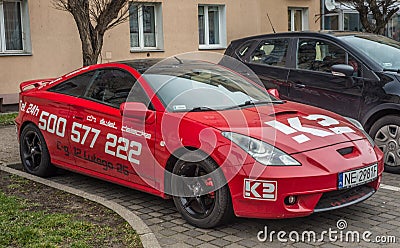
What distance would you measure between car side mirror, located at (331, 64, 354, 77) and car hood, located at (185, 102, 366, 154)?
1.63 m

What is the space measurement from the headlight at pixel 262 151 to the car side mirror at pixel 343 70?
2833mm

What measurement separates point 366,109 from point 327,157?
99.5 inches

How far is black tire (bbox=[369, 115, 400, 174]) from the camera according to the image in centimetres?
647

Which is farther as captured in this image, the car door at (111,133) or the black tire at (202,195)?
the car door at (111,133)

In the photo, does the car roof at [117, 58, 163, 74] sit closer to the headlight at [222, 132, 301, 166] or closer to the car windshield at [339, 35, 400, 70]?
the headlight at [222, 132, 301, 166]

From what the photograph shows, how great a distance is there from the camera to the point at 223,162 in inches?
174

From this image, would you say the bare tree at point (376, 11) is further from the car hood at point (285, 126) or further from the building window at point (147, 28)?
the car hood at point (285, 126)

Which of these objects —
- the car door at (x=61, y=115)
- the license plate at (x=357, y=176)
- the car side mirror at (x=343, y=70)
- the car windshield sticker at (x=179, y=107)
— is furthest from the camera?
the car side mirror at (x=343, y=70)

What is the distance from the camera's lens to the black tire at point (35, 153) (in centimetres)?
647

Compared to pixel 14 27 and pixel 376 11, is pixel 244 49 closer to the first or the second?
pixel 14 27

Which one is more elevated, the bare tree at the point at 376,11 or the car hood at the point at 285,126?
the bare tree at the point at 376,11

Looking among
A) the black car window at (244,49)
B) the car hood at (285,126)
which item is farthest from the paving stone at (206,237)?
the black car window at (244,49)

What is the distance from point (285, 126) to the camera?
4.77 metres

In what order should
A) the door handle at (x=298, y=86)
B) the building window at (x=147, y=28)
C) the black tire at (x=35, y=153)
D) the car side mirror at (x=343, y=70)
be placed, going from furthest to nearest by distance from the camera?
the building window at (x=147, y=28)
the door handle at (x=298, y=86)
the car side mirror at (x=343, y=70)
the black tire at (x=35, y=153)
